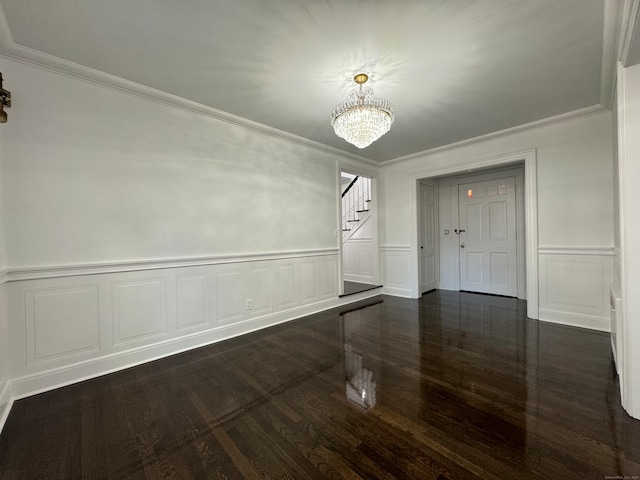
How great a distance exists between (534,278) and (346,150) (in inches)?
137

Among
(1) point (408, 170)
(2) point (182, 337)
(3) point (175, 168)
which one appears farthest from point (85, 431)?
(1) point (408, 170)

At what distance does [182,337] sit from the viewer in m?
2.85

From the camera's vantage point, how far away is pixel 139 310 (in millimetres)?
2588

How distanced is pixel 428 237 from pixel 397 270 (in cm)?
108

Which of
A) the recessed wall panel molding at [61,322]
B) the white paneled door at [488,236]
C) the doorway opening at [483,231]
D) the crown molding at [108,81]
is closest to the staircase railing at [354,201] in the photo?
the doorway opening at [483,231]

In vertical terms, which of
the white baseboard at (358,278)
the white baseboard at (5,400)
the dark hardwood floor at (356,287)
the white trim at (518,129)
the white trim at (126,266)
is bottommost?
the white baseboard at (5,400)

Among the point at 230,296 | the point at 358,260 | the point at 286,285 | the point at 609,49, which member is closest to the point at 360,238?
the point at 358,260

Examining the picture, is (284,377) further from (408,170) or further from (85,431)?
(408,170)

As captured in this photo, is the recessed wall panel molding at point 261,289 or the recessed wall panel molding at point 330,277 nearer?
the recessed wall panel molding at point 261,289

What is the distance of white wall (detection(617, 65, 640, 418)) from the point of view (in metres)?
1.69

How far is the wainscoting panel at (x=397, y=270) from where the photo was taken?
5094mm

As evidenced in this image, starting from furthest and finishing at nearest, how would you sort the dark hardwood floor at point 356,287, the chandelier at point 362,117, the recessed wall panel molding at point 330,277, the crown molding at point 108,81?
the dark hardwood floor at point 356,287 < the recessed wall panel molding at point 330,277 < the chandelier at point 362,117 < the crown molding at point 108,81

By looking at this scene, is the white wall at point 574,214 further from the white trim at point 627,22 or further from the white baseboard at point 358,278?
the white baseboard at point 358,278

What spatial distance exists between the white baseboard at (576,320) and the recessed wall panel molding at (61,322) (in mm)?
5300
